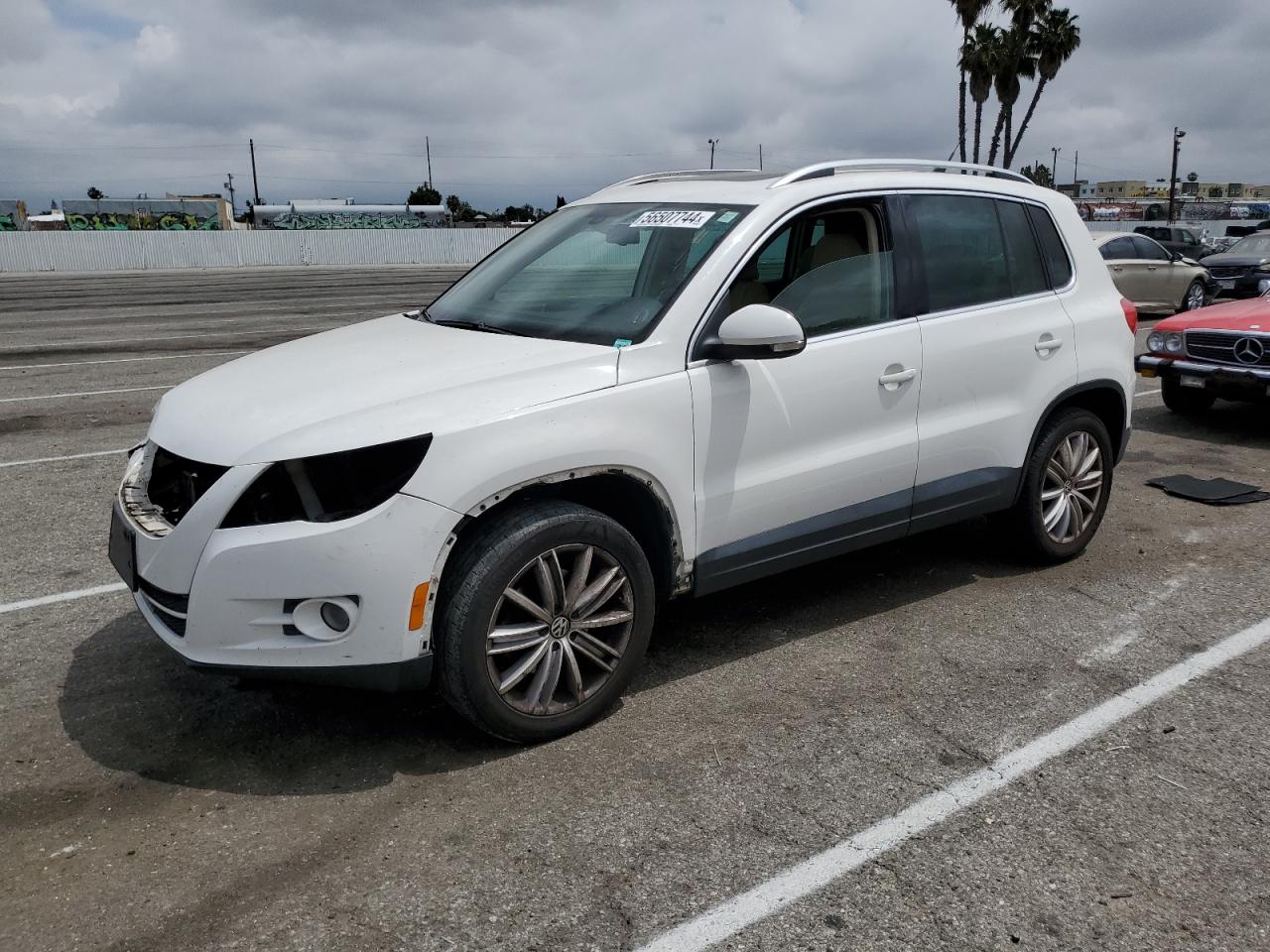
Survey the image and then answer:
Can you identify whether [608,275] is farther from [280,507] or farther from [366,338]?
[280,507]

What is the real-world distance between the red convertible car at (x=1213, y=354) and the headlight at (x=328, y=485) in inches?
289

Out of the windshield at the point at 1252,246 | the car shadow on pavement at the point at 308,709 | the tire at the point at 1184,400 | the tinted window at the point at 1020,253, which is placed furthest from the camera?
the windshield at the point at 1252,246

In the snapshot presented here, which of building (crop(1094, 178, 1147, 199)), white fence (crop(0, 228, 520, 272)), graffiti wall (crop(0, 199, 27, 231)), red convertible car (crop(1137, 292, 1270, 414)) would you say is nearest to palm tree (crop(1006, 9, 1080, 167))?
white fence (crop(0, 228, 520, 272))

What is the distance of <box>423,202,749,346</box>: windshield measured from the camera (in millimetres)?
3918

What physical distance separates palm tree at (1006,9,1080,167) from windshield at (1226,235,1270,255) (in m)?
27.7

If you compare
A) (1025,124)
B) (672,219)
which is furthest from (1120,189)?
(672,219)

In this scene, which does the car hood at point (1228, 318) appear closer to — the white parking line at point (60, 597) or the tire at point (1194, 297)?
the white parking line at point (60, 597)

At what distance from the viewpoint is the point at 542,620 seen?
3.46m

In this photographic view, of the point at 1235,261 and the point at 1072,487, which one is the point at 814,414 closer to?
the point at 1072,487

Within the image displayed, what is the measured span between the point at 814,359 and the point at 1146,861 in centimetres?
201

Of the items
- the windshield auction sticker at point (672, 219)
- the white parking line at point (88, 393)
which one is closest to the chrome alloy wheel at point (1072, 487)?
the windshield auction sticker at point (672, 219)

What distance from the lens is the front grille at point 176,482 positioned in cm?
333

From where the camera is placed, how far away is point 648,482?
144 inches

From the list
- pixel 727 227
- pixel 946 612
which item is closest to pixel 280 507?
pixel 727 227
